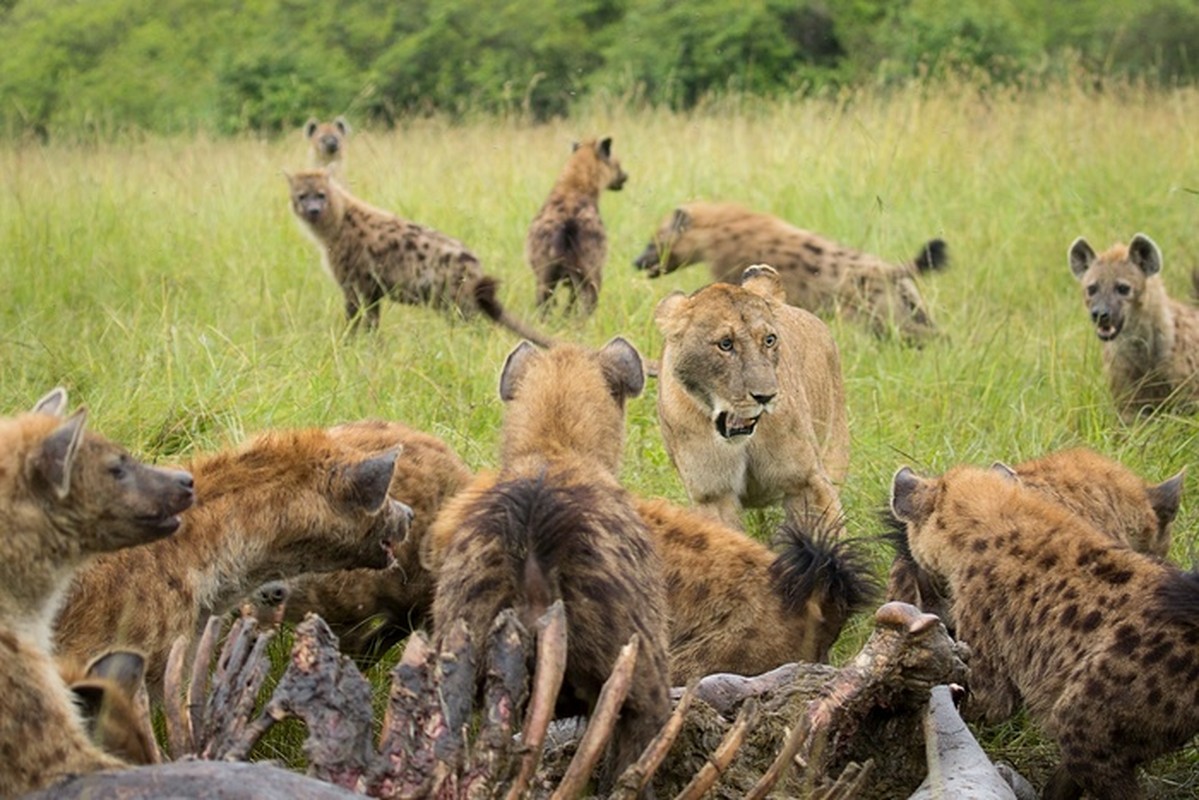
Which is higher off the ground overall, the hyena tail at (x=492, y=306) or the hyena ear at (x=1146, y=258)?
the hyena ear at (x=1146, y=258)

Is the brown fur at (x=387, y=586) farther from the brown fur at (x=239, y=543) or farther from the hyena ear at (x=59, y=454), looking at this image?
the hyena ear at (x=59, y=454)

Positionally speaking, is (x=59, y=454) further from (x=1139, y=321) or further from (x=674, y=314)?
(x=1139, y=321)

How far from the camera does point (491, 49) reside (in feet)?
66.5

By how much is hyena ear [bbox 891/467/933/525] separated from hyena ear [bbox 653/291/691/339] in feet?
3.26

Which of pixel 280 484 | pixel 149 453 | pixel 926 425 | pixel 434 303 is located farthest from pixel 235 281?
pixel 280 484

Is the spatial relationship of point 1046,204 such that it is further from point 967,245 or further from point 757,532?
point 757,532

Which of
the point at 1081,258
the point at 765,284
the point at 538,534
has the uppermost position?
the point at 538,534

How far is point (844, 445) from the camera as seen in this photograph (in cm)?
639

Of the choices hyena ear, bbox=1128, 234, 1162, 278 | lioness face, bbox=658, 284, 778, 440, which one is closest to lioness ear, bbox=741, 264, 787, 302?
lioness face, bbox=658, 284, 778, 440

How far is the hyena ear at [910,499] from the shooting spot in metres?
4.82

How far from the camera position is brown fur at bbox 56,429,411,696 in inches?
161

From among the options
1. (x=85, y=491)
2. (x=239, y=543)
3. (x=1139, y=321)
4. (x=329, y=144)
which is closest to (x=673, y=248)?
(x=1139, y=321)

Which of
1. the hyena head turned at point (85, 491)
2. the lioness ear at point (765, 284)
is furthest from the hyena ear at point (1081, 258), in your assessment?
the hyena head turned at point (85, 491)

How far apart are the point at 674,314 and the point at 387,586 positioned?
4.19 feet
